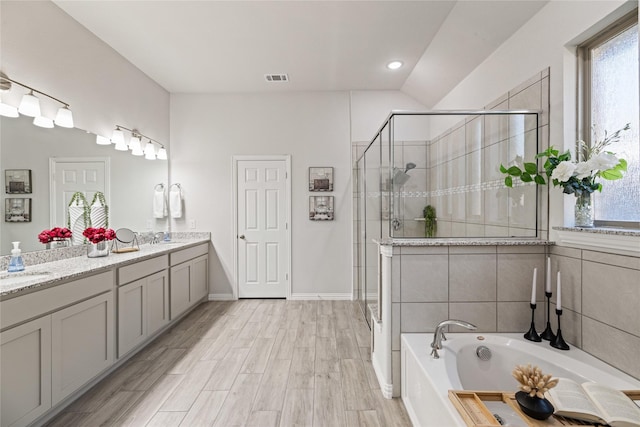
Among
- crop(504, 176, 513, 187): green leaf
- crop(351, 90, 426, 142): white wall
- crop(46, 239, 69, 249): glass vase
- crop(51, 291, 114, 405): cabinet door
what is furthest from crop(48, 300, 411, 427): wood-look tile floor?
crop(351, 90, 426, 142): white wall

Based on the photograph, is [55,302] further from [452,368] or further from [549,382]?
[549,382]

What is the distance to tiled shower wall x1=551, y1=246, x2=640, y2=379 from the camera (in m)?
1.48

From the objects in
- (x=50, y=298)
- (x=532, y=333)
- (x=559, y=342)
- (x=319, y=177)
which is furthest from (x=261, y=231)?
(x=559, y=342)

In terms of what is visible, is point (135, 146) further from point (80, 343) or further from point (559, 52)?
point (559, 52)

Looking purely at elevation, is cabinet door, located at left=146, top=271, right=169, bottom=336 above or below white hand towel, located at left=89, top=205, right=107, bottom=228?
below

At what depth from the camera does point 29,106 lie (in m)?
2.17

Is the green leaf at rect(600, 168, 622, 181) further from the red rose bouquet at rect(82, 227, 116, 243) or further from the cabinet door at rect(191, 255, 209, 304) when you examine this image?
the cabinet door at rect(191, 255, 209, 304)

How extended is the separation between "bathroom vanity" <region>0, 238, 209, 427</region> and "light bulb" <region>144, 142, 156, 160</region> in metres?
1.42

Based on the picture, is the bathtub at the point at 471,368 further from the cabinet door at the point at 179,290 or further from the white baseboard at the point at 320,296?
the cabinet door at the point at 179,290

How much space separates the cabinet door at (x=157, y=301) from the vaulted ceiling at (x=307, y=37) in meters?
2.30

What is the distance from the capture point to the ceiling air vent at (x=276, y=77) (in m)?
3.70

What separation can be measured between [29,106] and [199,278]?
2.43m

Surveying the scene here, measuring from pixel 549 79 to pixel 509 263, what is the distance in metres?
1.25

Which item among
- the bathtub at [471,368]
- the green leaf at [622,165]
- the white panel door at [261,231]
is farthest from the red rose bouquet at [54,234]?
the green leaf at [622,165]
